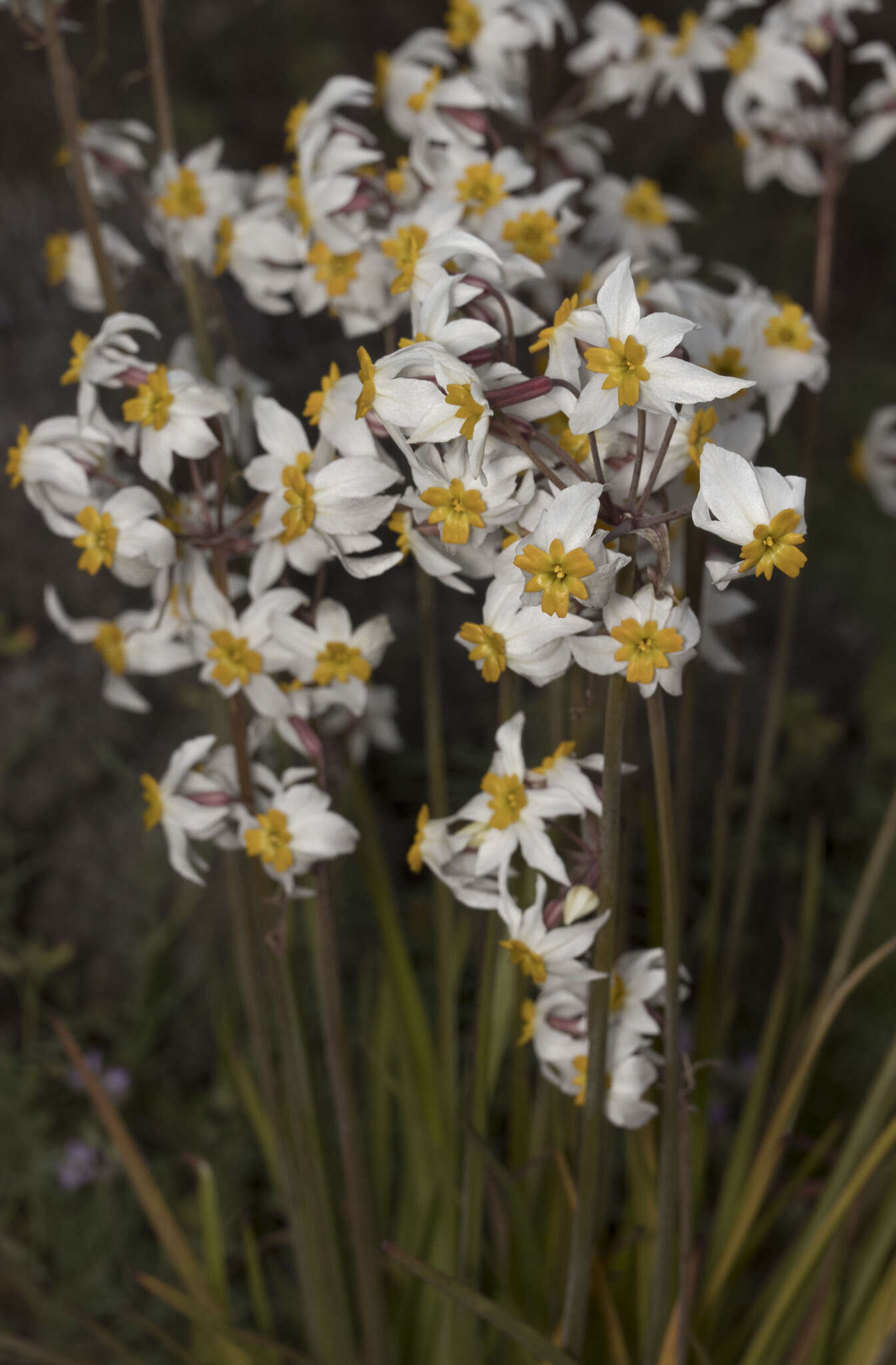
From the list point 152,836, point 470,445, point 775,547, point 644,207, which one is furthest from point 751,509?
point 152,836

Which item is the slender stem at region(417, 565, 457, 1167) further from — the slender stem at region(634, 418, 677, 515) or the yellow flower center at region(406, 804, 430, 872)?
the slender stem at region(634, 418, 677, 515)

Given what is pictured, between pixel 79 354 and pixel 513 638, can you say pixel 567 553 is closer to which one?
pixel 513 638

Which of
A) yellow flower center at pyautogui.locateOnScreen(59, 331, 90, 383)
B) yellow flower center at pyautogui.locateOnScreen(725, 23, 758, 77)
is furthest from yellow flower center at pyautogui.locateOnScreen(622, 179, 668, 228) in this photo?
yellow flower center at pyautogui.locateOnScreen(59, 331, 90, 383)

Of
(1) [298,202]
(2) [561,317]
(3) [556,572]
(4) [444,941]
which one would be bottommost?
(4) [444,941]

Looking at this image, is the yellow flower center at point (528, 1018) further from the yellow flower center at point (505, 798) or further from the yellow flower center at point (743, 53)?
the yellow flower center at point (743, 53)

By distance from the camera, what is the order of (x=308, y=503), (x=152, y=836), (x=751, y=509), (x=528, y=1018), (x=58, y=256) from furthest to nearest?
(x=152, y=836) < (x=58, y=256) < (x=528, y=1018) < (x=308, y=503) < (x=751, y=509)

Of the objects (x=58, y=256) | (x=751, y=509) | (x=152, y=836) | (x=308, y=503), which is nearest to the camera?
(x=751, y=509)

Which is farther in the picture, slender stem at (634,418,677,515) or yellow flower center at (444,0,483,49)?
yellow flower center at (444,0,483,49)
